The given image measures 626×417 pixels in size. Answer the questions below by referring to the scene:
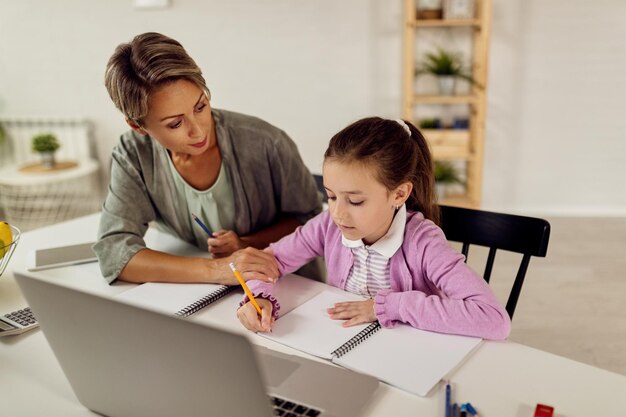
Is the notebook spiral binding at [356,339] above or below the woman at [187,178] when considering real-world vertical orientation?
below

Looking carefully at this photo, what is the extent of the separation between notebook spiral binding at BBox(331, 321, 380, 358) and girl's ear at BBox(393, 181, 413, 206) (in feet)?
0.82

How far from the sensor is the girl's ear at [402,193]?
115 cm

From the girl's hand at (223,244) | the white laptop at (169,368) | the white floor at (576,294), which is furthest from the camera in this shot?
the white floor at (576,294)

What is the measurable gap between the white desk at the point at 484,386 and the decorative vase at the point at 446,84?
2510mm

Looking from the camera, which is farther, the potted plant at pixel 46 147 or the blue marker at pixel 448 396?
the potted plant at pixel 46 147

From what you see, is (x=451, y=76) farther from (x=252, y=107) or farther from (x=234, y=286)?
(x=234, y=286)

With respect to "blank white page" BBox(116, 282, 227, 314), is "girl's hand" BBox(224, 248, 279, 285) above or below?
above

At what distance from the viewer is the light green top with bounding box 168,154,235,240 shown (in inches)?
56.6

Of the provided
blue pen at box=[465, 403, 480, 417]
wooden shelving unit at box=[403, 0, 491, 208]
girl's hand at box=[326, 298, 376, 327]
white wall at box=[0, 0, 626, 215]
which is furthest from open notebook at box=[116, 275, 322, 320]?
white wall at box=[0, 0, 626, 215]

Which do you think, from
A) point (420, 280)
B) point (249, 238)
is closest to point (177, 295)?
point (249, 238)

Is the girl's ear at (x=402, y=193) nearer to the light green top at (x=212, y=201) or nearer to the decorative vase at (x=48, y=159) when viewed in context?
the light green top at (x=212, y=201)

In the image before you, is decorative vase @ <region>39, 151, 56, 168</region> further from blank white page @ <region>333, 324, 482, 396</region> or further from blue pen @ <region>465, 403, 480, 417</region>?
blue pen @ <region>465, 403, 480, 417</region>

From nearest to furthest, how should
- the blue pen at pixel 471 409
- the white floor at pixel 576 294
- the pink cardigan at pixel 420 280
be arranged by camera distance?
the blue pen at pixel 471 409 < the pink cardigan at pixel 420 280 < the white floor at pixel 576 294

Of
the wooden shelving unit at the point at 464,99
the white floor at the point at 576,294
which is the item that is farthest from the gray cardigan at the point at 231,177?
the wooden shelving unit at the point at 464,99
